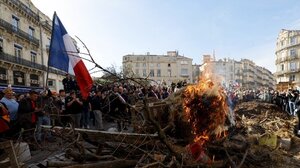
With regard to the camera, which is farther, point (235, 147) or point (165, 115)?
point (165, 115)

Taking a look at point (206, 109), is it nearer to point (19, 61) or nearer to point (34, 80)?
point (19, 61)

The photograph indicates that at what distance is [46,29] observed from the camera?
4147 centimetres

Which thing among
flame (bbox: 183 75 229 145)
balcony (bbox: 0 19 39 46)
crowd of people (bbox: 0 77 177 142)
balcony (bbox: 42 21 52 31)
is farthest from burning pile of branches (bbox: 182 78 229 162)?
balcony (bbox: 42 21 52 31)

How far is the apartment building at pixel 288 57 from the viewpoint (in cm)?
8162

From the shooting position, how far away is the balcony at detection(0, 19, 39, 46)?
3020 centimetres

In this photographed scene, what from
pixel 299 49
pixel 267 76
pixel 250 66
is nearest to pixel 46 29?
pixel 299 49

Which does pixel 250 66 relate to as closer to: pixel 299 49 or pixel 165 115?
pixel 299 49

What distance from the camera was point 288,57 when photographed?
3302 inches

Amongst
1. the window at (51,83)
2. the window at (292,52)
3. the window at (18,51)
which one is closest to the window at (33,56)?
the window at (18,51)

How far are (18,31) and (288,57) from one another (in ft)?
243

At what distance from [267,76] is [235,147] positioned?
201m

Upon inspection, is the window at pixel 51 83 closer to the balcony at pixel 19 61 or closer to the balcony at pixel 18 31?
the balcony at pixel 19 61

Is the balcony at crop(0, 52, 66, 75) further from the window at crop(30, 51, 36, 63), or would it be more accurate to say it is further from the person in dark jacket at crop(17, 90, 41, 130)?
the person in dark jacket at crop(17, 90, 41, 130)

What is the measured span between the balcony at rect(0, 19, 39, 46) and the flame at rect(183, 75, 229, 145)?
94.5 feet
